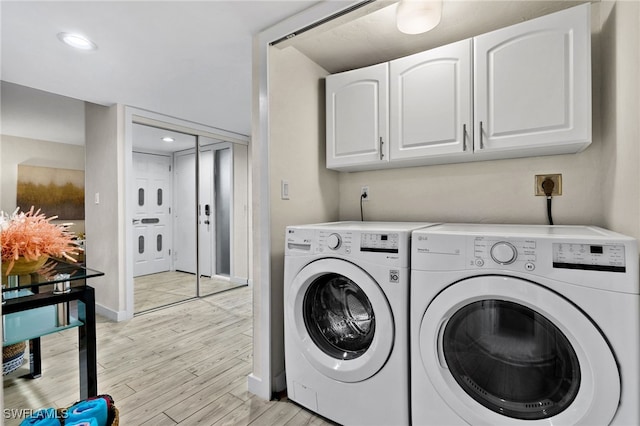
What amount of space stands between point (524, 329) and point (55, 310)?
2029 millimetres

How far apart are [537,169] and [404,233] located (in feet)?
3.32

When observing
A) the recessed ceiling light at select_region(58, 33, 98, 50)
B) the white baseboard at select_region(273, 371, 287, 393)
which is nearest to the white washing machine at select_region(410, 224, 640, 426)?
the white baseboard at select_region(273, 371, 287, 393)

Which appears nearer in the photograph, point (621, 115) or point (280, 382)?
point (621, 115)

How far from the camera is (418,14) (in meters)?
1.46

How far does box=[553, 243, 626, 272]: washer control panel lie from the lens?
0.98 m

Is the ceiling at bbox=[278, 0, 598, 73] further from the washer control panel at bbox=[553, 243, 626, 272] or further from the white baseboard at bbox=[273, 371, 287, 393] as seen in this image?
the white baseboard at bbox=[273, 371, 287, 393]

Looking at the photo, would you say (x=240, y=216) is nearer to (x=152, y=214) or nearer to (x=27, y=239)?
(x=152, y=214)

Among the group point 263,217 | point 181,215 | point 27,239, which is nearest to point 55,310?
point 27,239

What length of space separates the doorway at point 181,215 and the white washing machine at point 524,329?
317 centimetres

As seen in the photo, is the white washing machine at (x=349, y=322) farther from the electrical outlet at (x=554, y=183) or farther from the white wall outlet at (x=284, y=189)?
the electrical outlet at (x=554, y=183)

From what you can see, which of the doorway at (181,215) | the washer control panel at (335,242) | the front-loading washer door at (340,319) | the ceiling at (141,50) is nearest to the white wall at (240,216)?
the doorway at (181,215)

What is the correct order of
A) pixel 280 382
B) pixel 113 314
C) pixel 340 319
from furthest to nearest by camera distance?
pixel 113 314, pixel 280 382, pixel 340 319

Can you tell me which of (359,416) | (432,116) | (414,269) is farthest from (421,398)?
(432,116)

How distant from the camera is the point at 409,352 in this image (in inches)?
53.2
